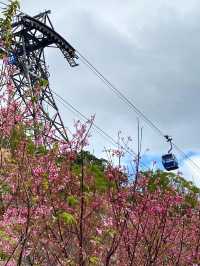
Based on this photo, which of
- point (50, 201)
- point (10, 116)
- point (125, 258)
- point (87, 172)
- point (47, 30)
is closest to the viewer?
point (50, 201)

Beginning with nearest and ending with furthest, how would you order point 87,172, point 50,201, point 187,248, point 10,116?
point 50,201 → point 10,116 → point 87,172 → point 187,248

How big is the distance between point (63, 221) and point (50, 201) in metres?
0.39

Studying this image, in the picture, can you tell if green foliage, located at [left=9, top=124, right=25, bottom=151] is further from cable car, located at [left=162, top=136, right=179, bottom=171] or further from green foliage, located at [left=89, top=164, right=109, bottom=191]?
cable car, located at [left=162, top=136, right=179, bottom=171]

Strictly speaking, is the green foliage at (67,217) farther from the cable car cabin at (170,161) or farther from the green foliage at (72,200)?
the cable car cabin at (170,161)

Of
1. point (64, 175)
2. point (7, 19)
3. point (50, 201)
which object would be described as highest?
point (7, 19)

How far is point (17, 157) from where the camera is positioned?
642 cm

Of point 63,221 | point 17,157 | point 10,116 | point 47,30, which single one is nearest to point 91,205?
point 63,221

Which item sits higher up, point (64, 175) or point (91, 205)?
point (64, 175)

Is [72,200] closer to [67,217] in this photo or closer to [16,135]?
[67,217]

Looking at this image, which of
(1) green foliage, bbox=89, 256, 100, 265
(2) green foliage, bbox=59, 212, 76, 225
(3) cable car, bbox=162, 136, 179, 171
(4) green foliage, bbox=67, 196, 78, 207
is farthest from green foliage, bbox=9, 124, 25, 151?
(3) cable car, bbox=162, 136, 179, 171

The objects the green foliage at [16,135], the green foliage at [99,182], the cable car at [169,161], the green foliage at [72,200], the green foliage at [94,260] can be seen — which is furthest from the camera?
the cable car at [169,161]

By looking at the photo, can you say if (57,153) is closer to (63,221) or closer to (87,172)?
(63,221)

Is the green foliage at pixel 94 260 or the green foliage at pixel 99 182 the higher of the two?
the green foliage at pixel 99 182

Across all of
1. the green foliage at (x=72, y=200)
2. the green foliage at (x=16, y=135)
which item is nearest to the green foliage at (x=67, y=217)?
the green foliage at (x=72, y=200)
